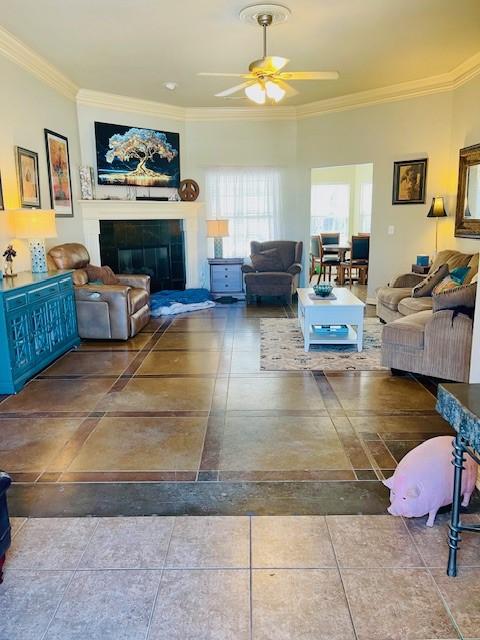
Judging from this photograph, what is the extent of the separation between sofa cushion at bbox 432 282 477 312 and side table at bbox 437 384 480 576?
2.01 meters

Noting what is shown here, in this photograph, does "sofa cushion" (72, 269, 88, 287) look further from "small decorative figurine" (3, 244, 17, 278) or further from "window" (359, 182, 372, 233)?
"window" (359, 182, 372, 233)

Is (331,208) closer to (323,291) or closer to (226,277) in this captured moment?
(226,277)

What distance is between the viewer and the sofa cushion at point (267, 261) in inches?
305

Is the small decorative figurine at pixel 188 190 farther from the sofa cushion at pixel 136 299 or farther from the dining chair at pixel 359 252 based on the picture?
the dining chair at pixel 359 252

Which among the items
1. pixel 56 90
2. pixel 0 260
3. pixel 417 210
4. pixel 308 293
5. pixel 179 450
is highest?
pixel 56 90

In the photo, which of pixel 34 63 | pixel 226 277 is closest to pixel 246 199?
pixel 226 277

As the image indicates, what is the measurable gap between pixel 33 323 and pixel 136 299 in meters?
1.64

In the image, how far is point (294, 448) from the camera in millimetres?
2891

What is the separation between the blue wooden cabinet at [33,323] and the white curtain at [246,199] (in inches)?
150

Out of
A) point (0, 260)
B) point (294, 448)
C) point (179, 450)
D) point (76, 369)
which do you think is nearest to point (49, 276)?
point (0, 260)

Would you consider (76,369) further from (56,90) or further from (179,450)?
(56,90)

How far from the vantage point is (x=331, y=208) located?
11.9 metres

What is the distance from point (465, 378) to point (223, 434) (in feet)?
6.54

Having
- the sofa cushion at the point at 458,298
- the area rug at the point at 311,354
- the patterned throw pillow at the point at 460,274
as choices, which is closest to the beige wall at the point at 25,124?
the area rug at the point at 311,354
